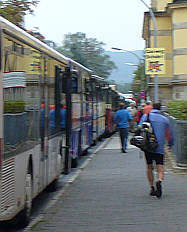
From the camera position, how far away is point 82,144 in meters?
18.8

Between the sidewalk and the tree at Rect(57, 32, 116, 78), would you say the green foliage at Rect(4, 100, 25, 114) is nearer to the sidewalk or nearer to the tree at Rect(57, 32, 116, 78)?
the sidewalk

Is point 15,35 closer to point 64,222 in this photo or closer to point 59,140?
point 64,222

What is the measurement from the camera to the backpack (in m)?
11.1

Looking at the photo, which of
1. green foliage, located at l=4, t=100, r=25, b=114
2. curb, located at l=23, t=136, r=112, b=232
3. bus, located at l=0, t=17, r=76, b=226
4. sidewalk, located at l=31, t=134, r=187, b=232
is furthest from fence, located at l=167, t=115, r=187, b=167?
green foliage, located at l=4, t=100, r=25, b=114

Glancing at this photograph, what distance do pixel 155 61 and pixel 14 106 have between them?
16736 millimetres

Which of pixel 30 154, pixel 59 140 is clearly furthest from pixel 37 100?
pixel 59 140

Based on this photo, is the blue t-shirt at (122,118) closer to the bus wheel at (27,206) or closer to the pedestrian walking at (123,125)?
the pedestrian walking at (123,125)

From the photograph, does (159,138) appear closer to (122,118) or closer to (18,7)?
(122,118)

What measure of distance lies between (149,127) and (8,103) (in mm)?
4565

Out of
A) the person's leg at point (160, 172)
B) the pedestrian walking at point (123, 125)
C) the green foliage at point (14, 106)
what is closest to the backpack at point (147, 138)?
the person's leg at point (160, 172)

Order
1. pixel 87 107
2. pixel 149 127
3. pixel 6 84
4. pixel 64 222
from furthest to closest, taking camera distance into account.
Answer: pixel 87 107
pixel 149 127
pixel 64 222
pixel 6 84

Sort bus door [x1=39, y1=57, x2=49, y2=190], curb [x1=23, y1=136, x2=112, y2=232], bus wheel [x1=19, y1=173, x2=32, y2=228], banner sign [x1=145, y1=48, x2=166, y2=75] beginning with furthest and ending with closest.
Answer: banner sign [x1=145, y1=48, x2=166, y2=75] → bus door [x1=39, y1=57, x2=49, y2=190] → curb [x1=23, y1=136, x2=112, y2=232] → bus wheel [x1=19, y1=173, x2=32, y2=228]

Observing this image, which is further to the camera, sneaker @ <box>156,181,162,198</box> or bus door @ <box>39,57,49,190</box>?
sneaker @ <box>156,181,162,198</box>

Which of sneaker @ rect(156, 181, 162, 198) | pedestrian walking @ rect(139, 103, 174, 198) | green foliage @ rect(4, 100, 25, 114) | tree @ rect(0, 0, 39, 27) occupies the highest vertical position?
tree @ rect(0, 0, 39, 27)
